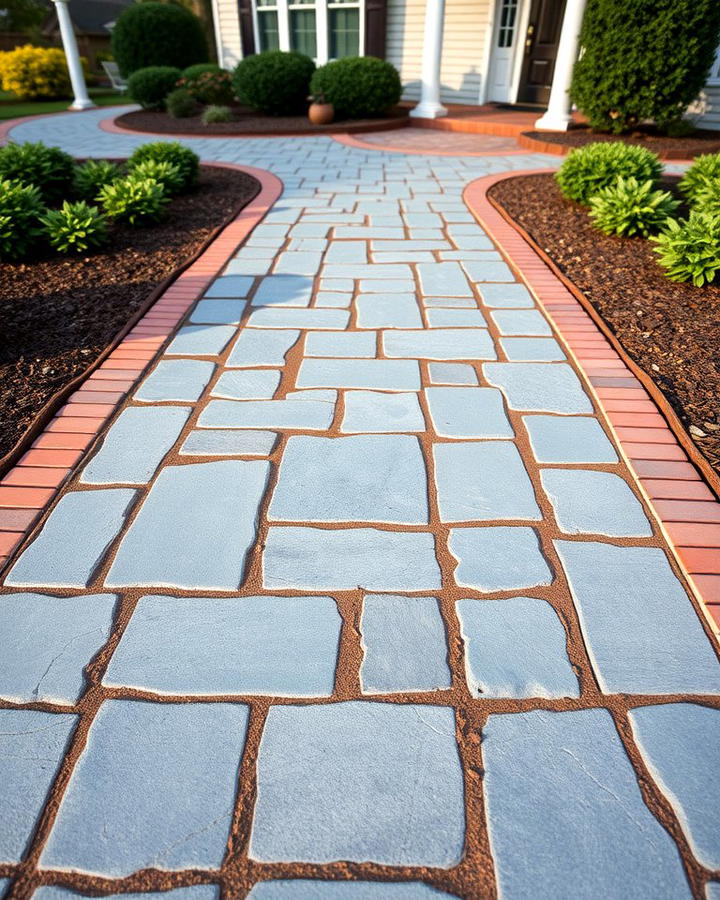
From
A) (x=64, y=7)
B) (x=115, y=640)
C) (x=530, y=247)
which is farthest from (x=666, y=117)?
(x=64, y=7)

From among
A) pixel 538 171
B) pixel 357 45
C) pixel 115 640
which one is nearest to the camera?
pixel 115 640

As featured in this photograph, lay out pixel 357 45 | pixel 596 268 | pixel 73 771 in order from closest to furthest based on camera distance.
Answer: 1. pixel 73 771
2. pixel 596 268
3. pixel 357 45

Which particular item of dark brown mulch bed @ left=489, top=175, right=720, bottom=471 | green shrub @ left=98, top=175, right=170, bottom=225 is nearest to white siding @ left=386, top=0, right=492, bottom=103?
dark brown mulch bed @ left=489, top=175, right=720, bottom=471

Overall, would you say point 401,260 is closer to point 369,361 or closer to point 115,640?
point 369,361

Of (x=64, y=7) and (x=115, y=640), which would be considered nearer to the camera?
(x=115, y=640)

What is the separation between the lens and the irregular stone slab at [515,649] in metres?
1.43

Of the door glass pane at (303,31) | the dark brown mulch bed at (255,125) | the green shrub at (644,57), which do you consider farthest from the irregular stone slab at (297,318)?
the door glass pane at (303,31)

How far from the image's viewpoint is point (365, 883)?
1.08m

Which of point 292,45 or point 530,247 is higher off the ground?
point 292,45

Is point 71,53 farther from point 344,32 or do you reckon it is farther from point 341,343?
point 341,343

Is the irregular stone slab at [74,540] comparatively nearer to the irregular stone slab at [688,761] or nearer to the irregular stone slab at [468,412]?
the irregular stone slab at [468,412]

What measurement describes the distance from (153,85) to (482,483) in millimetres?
12619

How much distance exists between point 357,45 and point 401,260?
33.3 ft

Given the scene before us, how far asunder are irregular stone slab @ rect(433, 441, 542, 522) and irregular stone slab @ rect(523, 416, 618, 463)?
128mm
